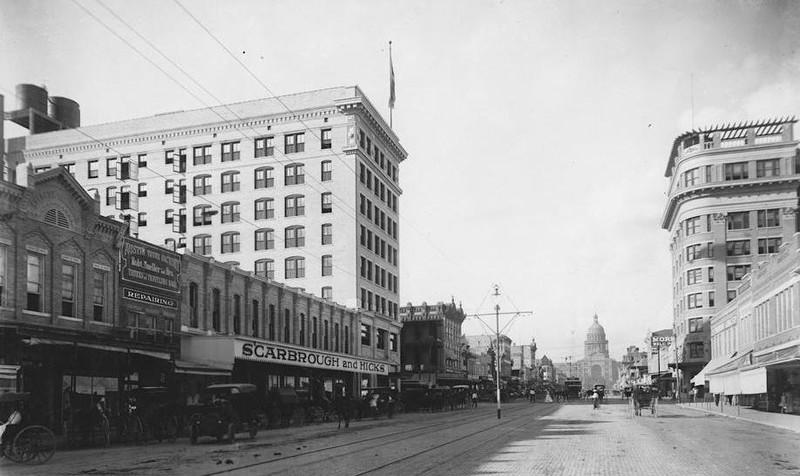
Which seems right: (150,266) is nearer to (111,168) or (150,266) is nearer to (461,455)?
(461,455)

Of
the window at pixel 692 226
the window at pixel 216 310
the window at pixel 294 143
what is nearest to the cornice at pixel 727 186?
the window at pixel 692 226

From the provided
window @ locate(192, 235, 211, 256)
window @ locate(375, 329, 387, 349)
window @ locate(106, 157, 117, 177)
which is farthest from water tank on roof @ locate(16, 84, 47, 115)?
window @ locate(375, 329, 387, 349)

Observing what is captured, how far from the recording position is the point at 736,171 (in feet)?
278

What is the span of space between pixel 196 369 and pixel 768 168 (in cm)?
7167

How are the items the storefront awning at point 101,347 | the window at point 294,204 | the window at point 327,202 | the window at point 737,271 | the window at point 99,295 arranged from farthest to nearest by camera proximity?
the window at point 737,271, the window at point 294,204, the window at point 327,202, the window at point 99,295, the storefront awning at point 101,347

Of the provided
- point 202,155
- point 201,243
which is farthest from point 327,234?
point 202,155

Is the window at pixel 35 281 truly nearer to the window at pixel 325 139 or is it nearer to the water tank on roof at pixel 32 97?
the water tank on roof at pixel 32 97

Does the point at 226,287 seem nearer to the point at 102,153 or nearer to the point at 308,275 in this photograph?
the point at 308,275

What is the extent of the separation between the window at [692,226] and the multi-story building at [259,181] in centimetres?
4108

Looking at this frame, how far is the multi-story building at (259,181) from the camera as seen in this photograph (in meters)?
64.9

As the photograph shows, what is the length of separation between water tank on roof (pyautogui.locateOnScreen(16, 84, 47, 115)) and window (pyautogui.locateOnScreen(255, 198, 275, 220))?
18.5 m

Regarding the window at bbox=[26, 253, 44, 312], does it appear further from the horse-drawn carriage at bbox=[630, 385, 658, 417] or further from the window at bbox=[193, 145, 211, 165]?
the window at bbox=[193, 145, 211, 165]

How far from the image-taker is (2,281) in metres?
25.4

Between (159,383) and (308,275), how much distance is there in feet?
104
